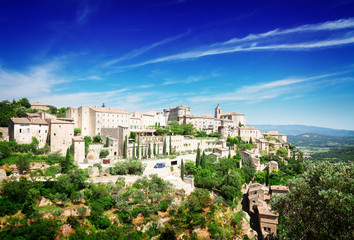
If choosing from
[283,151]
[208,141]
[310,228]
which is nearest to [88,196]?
[310,228]

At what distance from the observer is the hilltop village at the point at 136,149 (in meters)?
29.2

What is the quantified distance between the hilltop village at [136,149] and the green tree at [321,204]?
399 cm

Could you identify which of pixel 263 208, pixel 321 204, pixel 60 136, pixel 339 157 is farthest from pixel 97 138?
pixel 339 157

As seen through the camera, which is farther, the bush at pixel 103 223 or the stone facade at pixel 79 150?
the stone facade at pixel 79 150

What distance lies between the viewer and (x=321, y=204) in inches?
456

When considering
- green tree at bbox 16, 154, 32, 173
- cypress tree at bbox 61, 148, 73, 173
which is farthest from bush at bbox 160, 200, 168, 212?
green tree at bbox 16, 154, 32, 173

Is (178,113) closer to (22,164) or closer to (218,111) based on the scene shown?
(218,111)

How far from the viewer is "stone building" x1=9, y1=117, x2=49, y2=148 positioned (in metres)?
29.1

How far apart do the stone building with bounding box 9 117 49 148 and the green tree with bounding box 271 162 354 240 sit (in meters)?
32.0

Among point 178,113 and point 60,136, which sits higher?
point 178,113

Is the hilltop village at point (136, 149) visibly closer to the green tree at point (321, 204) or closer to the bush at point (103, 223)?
the green tree at point (321, 204)

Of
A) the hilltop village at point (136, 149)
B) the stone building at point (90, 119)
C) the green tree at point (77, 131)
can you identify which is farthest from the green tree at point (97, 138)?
the stone building at point (90, 119)

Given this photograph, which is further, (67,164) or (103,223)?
(67,164)

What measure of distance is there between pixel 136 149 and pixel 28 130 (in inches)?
662
